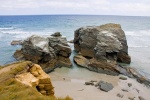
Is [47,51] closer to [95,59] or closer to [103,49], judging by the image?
[95,59]

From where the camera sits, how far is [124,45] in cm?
4769

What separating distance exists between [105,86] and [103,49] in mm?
11406

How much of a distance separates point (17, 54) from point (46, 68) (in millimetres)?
13785

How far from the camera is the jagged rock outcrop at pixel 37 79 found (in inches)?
647

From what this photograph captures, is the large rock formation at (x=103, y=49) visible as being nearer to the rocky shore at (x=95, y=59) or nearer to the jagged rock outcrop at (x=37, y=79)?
the rocky shore at (x=95, y=59)

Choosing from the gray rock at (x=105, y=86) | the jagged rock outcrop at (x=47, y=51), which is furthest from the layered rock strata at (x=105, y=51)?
the gray rock at (x=105, y=86)

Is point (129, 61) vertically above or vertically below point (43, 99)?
below

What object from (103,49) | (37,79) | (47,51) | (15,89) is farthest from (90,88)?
(15,89)

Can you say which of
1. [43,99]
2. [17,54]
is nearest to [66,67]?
[17,54]

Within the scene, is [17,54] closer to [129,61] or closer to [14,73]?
[129,61]

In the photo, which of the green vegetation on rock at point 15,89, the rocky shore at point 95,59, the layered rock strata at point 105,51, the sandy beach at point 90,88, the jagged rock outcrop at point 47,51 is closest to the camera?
the green vegetation on rock at point 15,89

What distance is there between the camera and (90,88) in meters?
32.5

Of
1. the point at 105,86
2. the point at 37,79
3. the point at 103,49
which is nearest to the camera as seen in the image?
the point at 37,79

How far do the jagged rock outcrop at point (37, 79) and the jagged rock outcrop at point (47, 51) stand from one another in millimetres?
20997
